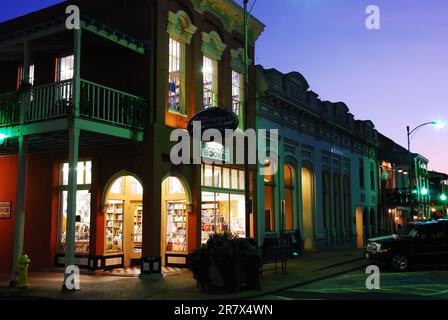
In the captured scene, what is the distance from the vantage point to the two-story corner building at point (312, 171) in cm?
2189

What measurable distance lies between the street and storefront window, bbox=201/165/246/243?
4742mm

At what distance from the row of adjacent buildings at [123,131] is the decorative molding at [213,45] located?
0.19ft

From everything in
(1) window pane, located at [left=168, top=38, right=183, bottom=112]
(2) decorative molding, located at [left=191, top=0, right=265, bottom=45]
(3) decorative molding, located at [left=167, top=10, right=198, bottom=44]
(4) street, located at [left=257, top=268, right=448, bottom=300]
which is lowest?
(4) street, located at [left=257, top=268, right=448, bottom=300]

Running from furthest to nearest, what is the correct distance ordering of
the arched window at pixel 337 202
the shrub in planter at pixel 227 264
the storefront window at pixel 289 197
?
1. the arched window at pixel 337 202
2. the storefront window at pixel 289 197
3. the shrub in planter at pixel 227 264

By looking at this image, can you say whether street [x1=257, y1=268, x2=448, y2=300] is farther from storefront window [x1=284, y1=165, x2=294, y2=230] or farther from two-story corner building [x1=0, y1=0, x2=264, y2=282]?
storefront window [x1=284, y1=165, x2=294, y2=230]

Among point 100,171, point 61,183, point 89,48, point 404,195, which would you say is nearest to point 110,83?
point 89,48

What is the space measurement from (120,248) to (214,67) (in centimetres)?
761

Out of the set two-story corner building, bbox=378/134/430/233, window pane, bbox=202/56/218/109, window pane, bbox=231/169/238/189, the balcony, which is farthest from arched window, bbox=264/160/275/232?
the balcony

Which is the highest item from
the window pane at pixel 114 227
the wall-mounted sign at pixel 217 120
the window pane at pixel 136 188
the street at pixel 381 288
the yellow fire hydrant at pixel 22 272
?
the wall-mounted sign at pixel 217 120

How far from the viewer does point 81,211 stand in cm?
1670

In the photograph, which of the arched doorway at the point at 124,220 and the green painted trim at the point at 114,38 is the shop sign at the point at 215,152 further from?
the green painted trim at the point at 114,38

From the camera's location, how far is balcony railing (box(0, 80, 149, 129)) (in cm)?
1367

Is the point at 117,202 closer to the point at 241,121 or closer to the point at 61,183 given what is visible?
the point at 61,183

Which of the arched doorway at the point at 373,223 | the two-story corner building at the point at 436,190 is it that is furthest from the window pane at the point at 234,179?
the two-story corner building at the point at 436,190
